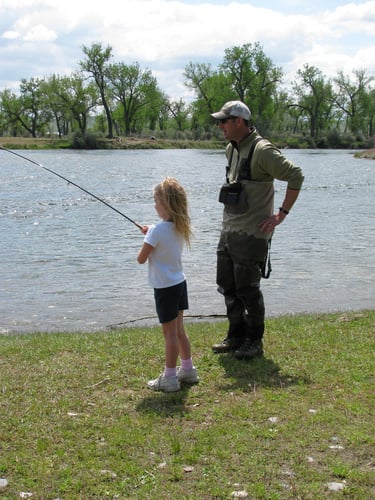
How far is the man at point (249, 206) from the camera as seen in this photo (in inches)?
230

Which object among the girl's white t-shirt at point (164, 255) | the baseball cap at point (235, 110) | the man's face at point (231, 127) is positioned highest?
the baseball cap at point (235, 110)

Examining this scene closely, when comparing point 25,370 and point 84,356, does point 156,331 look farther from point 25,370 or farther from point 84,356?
point 25,370

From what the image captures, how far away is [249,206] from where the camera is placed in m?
5.94

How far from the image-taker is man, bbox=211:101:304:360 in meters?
5.83

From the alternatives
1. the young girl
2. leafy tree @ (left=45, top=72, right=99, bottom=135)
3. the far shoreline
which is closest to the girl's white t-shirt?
the young girl

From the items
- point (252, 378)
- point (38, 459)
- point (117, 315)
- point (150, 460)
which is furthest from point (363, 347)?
point (117, 315)

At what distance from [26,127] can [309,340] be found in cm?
11240

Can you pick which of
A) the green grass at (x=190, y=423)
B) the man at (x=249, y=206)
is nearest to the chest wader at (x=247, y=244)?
the man at (x=249, y=206)

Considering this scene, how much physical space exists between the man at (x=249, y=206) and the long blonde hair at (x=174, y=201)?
925mm

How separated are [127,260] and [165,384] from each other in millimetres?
9025

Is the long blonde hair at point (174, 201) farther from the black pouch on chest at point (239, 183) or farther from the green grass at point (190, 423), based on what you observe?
the green grass at point (190, 423)

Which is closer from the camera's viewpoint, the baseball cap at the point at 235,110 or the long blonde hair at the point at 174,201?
the long blonde hair at the point at 174,201

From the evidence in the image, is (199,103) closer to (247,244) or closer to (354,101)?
(354,101)

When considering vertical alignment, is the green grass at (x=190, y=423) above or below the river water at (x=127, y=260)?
above
